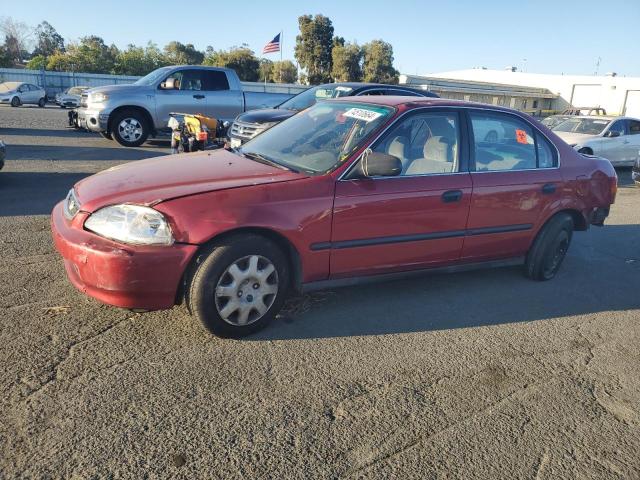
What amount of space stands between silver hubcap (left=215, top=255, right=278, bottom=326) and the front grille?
5713 millimetres

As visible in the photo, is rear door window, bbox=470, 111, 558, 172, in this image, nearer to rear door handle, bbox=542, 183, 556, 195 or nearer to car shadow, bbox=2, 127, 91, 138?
rear door handle, bbox=542, 183, 556, 195

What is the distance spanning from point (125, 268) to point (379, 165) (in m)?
1.83

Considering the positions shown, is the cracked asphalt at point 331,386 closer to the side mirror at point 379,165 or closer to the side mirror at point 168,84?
the side mirror at point 379,165

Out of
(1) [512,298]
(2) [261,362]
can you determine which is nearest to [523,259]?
(1) [512,298]

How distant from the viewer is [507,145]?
4664 mm

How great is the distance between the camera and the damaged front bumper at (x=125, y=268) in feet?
10.2

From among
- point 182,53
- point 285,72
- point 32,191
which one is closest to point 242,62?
point 285,72

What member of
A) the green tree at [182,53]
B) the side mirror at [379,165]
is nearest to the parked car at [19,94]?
the side mirror at [379,165]

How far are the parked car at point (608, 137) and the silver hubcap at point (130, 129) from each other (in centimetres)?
1032

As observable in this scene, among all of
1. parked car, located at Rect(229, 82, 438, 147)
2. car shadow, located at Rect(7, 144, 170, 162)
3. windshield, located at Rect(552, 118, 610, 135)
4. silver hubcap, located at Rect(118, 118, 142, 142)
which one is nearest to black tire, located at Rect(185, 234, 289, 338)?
parked car, located at Rect(229, 82, 438, 147)

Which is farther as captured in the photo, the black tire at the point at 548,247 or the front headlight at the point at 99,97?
the front headlight at the point at 99,97

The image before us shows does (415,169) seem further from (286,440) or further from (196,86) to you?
(196,86)

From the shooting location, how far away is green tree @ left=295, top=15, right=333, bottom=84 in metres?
56.2

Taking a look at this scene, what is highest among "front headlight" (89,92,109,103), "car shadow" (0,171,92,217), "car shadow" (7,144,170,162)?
"front headlight" (89,92,109,103)
